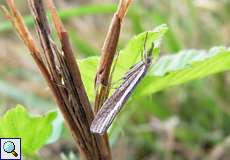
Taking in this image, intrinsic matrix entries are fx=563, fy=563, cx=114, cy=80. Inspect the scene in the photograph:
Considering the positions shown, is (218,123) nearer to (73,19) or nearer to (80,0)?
(73,19)

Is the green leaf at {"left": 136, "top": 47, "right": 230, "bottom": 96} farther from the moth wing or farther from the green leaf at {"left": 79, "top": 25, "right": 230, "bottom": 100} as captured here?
the moth wing

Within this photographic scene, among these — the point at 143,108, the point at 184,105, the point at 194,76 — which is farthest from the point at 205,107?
the point at 194,76

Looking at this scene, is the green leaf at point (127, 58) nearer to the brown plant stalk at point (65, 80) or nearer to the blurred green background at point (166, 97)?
the brown plant stalk at point (65, 80)

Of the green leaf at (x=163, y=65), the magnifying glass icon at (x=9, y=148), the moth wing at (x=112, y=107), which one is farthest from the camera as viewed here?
the magnifying glass icon at (x=9, y=148)

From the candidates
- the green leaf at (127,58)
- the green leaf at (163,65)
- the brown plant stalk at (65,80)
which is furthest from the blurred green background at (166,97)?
the brown plant stalk at (65,80)

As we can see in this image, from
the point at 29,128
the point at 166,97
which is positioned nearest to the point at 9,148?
the point at 29,128

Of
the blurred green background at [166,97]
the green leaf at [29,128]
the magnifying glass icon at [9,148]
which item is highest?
the green leaf at [29,128]

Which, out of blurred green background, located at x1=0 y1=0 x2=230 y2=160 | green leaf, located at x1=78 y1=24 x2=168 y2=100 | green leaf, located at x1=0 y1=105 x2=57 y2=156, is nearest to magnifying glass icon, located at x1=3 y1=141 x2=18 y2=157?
green leaf, located at x1=0 y1=105 x2=57 y2=156

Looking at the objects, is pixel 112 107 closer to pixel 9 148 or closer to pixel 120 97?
pixel 120 97
